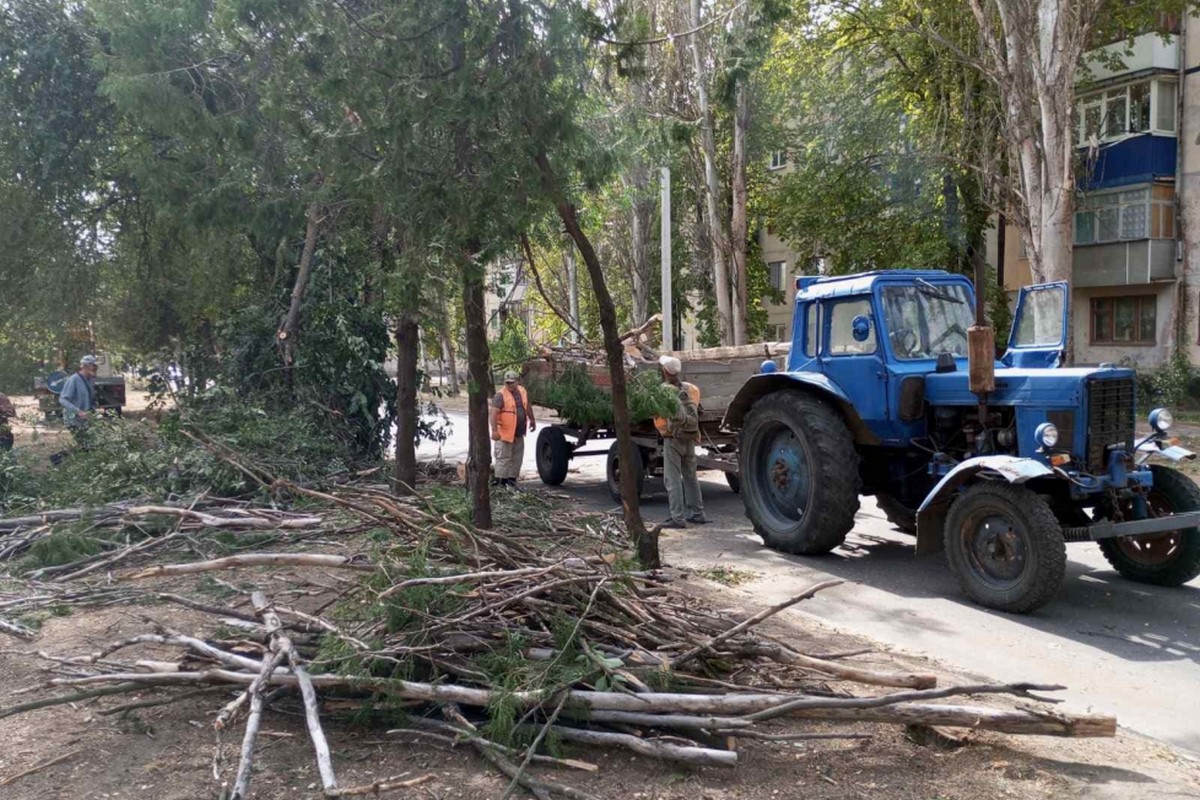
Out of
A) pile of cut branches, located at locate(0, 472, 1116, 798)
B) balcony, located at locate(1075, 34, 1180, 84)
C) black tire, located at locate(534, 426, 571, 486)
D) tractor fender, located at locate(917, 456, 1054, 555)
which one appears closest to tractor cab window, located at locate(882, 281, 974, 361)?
tractor fender, located at locate(917, 456, 1054, 555)

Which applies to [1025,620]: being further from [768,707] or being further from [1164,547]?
[768,707]

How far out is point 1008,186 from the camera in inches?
854

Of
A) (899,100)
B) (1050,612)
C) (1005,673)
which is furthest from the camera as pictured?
(899,100)

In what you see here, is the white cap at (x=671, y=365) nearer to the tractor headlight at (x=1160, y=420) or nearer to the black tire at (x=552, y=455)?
the black tire at (x=552, y=455)

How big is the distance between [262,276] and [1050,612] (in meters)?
11.2

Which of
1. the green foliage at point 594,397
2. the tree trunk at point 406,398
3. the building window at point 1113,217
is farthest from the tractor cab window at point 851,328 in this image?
the building window at point 1113,217

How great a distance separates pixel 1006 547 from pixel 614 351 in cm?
314

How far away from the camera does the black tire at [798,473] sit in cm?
898

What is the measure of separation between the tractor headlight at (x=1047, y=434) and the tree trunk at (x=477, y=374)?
4.07m

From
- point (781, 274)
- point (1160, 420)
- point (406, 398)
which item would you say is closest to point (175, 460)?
point (406, 398)

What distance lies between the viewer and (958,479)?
307 inches

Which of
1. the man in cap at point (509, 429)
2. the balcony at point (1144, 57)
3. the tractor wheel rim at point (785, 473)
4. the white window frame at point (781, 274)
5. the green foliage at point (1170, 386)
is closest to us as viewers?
the tractor wheel rim at point (785, 473)

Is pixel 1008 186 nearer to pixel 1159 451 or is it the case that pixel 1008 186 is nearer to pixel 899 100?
pixel 899 100

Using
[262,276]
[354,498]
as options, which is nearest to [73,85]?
[262,276]
